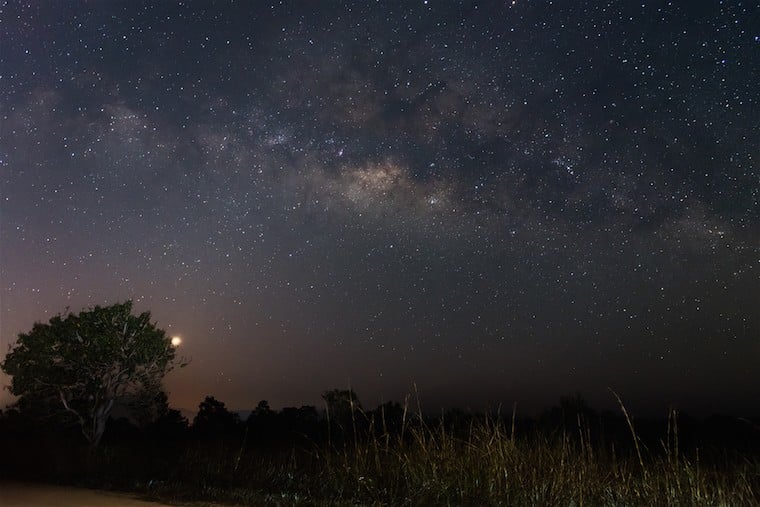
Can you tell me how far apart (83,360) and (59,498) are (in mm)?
11100

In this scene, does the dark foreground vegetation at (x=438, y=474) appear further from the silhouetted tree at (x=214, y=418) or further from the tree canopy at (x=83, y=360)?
the silhouetted tree at (x=214, y=418)

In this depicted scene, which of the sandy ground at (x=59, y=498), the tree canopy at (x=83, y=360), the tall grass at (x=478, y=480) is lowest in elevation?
the sandy ground at (x=59, y=498)

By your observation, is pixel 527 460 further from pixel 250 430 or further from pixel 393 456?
pixel 250 430

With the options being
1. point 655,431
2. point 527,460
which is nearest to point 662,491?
point 527,460

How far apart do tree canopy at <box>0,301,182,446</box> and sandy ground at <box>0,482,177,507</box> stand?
30.6 ft

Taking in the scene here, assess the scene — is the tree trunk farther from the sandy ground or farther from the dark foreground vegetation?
the sandy ground

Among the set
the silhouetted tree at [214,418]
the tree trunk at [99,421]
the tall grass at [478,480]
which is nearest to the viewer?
the tall grass at [478,480]

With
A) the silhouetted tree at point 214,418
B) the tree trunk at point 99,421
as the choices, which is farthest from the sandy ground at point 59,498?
the silhouetted tree at point 214,418

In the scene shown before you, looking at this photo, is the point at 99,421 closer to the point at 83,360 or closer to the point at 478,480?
the point at 83,360

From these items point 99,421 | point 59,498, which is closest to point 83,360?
point 99,421

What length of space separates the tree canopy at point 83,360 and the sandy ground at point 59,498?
9.33 meters

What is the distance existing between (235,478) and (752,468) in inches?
340

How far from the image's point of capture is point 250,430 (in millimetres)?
28156

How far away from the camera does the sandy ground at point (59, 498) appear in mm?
6461
